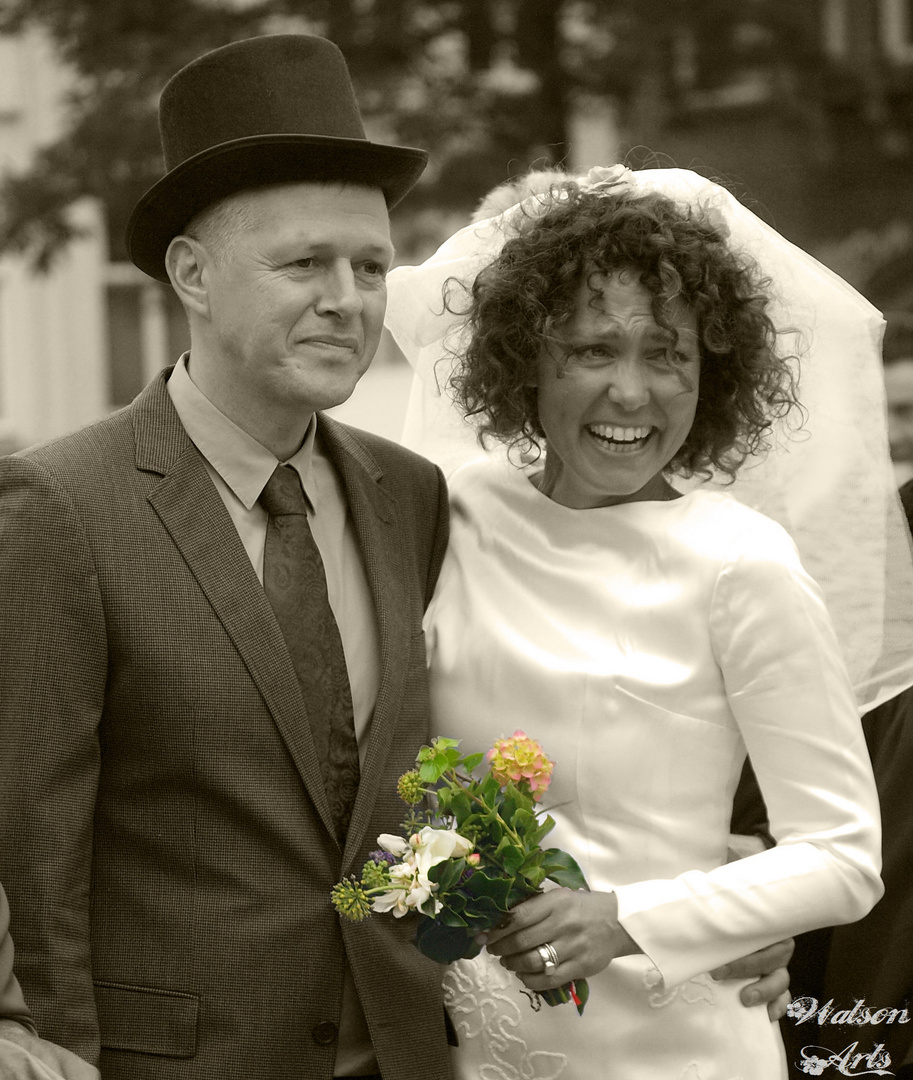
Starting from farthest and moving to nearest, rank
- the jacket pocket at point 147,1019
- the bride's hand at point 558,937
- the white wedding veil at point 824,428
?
the white wedding veil at point 824,428
the jacket pocket at point 147,1019
the bride's hand at point 558,937

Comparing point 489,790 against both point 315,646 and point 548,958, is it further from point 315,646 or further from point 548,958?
Answer: point 315,646

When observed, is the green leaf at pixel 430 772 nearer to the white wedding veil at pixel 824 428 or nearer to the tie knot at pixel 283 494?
the tie knot at pixel 283 494

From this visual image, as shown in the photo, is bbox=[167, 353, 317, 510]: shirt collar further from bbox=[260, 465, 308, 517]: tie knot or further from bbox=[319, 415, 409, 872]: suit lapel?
bbox=[319, 415, 409, 872]: suit lapel

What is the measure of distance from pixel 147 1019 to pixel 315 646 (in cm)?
66

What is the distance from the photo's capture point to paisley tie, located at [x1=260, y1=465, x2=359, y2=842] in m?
2.46

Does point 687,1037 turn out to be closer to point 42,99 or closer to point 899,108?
point 899,108

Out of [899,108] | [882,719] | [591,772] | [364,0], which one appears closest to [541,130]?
[364,0]

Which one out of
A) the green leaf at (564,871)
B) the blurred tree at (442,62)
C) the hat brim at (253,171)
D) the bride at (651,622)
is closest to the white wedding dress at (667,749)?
the bride at (651,622)

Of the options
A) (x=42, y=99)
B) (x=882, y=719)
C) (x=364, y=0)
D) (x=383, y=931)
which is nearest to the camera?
(x=383, y=931)

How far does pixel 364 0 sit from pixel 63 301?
6170mm

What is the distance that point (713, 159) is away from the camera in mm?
11227

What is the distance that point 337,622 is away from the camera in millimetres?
2576

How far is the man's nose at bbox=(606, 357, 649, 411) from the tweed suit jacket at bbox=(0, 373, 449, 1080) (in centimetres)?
70

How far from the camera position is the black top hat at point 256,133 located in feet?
8.26
